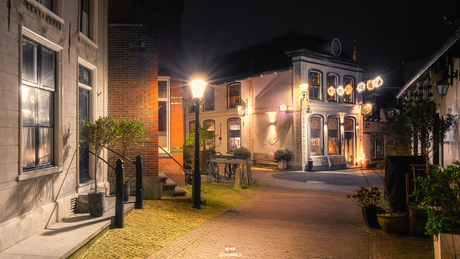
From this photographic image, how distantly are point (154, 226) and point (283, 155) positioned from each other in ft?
49.4

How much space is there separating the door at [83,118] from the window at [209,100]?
1941cm

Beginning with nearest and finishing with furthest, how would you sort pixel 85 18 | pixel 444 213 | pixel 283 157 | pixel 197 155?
1. pixel 444 213
2. pixel 85 18
3. pixel 197 155
4. pixel 283 157

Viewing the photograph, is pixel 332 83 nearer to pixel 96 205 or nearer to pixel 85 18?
pixel 85 18

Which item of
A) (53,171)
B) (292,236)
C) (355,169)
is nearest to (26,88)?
(53,171)

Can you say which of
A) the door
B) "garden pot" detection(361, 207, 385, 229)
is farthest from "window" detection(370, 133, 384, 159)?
the door

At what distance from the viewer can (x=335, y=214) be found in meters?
8.37

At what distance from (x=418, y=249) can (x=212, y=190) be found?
24.2 feet

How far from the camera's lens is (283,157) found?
20797 mm

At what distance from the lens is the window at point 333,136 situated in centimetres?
2205

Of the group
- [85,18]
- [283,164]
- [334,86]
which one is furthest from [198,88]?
[334,86]

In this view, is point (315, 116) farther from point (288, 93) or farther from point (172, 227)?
point (172, 227)

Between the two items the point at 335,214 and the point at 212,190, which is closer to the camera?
the point at 335,214

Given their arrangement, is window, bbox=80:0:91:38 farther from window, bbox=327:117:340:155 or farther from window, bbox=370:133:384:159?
window, bbox=370:133:384:159

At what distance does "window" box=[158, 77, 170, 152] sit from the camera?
11820 mm
